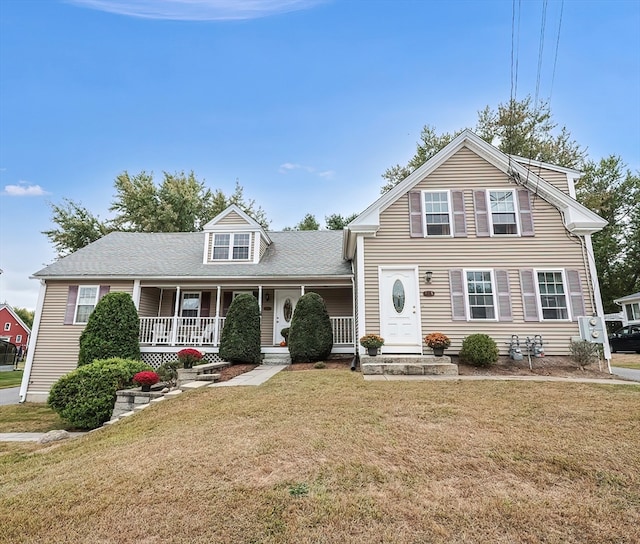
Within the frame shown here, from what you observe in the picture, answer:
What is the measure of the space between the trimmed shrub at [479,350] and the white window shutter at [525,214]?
367cm

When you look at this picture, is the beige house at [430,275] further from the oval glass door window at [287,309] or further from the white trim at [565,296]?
the oval glass door window at [287,309]

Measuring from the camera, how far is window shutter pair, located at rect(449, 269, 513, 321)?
9734 millimetres

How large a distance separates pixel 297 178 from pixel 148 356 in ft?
41.9

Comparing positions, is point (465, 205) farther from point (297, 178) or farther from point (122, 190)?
point (122, 190)

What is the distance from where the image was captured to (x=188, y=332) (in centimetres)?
1210

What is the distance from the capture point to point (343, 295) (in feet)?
43.6

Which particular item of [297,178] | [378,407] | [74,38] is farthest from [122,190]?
[378,407]

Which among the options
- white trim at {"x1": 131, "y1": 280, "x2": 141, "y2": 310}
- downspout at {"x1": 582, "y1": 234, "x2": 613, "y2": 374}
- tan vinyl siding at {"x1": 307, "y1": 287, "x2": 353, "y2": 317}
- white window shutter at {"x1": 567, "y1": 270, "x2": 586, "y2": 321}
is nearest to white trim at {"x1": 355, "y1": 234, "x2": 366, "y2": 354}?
tan vinyl siding at {"x1": 307, "y1": 287, "x2": 353, "y2": 317}

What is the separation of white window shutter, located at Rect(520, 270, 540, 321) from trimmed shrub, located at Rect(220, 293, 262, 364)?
8227mm

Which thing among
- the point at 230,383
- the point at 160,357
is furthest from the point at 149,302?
the point at 230,383

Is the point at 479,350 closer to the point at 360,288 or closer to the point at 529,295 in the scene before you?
the point at 529,295

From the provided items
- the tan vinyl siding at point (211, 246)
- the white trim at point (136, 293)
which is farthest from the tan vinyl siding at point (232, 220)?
the white trim at point (136, 293)

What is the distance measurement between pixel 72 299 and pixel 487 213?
14.7 meters

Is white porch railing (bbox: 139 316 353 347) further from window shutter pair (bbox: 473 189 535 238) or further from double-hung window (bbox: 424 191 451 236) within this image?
window shutter pair (bbox: 473 189 535 238)
